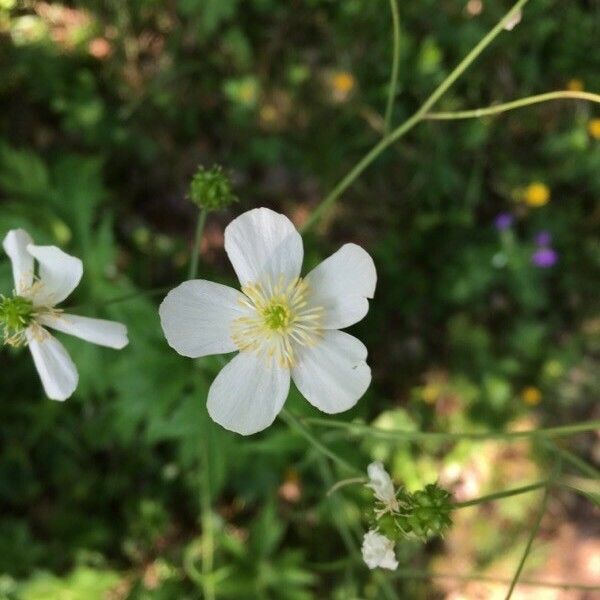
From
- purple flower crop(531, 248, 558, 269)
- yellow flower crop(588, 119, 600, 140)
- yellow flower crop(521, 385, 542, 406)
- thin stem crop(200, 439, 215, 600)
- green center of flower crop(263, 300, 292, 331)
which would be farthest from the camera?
yellow flower crop(521, 385, 542, 406)

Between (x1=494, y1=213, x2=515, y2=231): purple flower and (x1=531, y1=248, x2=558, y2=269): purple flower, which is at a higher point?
(x1=494, y1=213, x2=515, y2=231): purple flower

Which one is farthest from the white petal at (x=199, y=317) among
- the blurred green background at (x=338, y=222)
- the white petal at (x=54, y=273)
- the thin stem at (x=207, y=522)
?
the blurred green background at (x=338, y=222)

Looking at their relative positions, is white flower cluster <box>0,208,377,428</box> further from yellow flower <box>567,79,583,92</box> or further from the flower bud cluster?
yellow flower <box>567,79,583,92</box>

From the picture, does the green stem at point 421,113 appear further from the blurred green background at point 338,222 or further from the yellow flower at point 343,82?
the yellow flower at point 343,82

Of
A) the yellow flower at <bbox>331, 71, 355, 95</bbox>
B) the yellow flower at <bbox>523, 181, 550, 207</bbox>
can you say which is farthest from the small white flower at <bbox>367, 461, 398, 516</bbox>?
the yellow flower at <bbox>331, 71, 355, 95</bbox>

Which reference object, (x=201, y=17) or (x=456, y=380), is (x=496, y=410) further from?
(x=201, y=17)

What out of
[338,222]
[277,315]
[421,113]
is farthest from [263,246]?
[338,222]

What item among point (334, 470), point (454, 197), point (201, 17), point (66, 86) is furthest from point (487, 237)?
point (66, 86)
